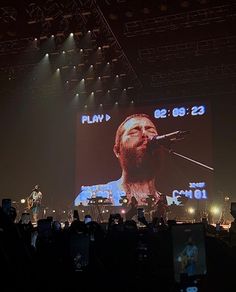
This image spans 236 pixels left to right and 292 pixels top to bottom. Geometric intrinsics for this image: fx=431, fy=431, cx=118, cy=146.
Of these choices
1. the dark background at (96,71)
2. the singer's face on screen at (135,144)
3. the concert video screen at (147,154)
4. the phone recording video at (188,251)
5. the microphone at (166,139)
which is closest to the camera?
the phone recording video at (188,251)

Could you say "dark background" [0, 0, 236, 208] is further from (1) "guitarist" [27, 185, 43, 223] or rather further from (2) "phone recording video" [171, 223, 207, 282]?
(2) "phone recording video" [171, 223, 207, 282]

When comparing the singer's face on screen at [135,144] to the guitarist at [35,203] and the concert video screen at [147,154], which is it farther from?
the guitarist at [35,203]

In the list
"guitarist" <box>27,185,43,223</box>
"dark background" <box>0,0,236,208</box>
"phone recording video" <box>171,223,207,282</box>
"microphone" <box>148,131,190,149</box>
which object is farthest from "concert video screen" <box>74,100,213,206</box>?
"phone recording video" <box>171,223,207,282</box>

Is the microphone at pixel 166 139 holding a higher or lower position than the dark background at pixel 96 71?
lower

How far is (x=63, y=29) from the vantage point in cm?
1293

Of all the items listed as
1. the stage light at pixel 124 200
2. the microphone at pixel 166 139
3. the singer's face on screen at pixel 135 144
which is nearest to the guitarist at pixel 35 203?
the stage light at pixel 124 200

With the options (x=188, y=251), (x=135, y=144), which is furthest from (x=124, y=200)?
(x=188, y=251)

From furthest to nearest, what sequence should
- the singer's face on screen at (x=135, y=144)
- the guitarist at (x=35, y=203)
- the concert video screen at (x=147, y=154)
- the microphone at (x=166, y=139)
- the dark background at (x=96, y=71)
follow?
the singer's face on screen at (x=135, y=144) → the microphone at (x=166, y=139) → the concert video screen at (x=147, y=154) → the guitarist at (x=35, y=203) → the dark background at (x=96, y=71)

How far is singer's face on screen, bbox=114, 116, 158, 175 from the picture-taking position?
16.5 metres

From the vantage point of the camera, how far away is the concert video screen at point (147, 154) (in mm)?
15859

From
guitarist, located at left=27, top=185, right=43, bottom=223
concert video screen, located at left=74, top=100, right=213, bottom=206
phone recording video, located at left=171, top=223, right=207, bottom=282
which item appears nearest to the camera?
phone recording video, located at left=171, top=223, right=207, bottom=282

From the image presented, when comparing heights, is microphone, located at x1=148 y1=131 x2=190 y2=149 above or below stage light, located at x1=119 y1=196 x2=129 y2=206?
above

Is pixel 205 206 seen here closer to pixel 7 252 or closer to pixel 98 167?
pixel 98 167

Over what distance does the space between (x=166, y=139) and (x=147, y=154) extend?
922mm
